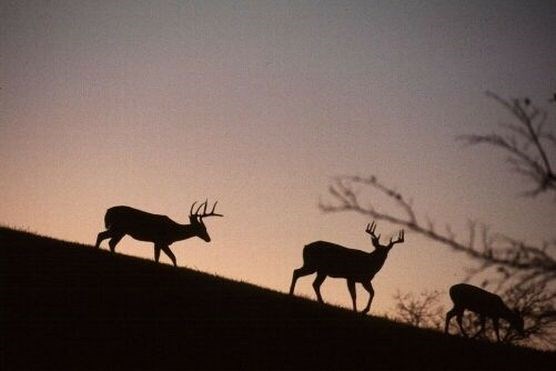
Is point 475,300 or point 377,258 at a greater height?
point 377,258

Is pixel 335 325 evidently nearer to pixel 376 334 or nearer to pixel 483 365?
pixel 376 334

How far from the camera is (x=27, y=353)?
9258 millimetres

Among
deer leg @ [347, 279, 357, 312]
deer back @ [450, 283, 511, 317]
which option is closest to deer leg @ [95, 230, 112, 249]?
deer leg @ [347, 279, 357, 312]

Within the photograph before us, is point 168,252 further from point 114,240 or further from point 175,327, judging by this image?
point 175,327

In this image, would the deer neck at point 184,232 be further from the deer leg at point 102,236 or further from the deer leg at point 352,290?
the deer leg at point 352,290

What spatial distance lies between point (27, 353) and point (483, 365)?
28.5 ft

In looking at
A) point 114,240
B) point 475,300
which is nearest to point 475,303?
point 475,300

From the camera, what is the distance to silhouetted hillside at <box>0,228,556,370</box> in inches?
391

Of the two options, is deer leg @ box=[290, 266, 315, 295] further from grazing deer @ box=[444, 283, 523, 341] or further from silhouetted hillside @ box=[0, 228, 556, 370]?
grazing deer @ box=[444, 283, 523, 341]

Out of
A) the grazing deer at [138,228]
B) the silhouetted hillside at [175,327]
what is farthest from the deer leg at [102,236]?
the silhouetted hillside at [175,327]

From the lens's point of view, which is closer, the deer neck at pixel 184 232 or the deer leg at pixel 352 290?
the deer leg at pixel 352 290

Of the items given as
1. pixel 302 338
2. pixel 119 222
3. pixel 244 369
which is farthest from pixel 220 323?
pixel 119 222

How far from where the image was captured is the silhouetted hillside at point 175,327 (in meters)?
9.94

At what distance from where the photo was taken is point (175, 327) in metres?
11.5
